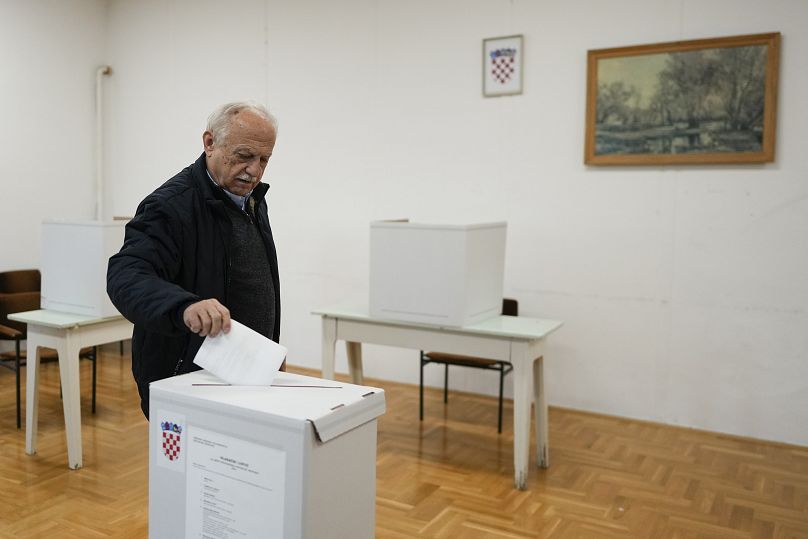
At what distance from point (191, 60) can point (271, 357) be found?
193 inches

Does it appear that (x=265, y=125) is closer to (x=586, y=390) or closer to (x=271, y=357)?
(x=271, y=357)

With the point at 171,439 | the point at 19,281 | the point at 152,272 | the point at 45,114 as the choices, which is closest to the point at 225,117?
the point at 152,272

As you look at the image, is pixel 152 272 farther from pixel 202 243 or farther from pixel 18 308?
pixel 18 308

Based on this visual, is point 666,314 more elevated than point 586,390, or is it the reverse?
point 666,314

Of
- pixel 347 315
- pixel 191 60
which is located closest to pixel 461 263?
pixel 347 315

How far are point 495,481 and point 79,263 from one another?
2281 millimetres

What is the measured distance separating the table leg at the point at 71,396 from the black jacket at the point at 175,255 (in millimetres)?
1834

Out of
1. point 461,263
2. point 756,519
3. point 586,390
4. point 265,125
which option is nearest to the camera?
point 265,125

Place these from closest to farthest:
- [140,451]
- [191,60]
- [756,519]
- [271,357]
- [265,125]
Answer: [271,357]
[265,125]
[756,519]
[140,451]
[191,60]

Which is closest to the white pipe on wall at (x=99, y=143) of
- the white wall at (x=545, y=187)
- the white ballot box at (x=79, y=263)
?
the white wall at (x=545, y=187)

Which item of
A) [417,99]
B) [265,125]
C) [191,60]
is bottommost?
[265,125]

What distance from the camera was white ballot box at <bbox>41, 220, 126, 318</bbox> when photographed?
3561mm

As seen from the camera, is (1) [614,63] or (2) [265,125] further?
(1) [614,63]

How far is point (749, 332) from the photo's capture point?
4.07m
